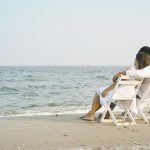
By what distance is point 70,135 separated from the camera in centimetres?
642

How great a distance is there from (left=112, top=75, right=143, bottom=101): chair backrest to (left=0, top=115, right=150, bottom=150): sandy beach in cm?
57

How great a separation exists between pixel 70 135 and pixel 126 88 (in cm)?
162

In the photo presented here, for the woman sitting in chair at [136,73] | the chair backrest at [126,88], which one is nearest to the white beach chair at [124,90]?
the chair backrest at [126,88]

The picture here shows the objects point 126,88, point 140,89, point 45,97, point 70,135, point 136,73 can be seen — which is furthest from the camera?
point 45,97

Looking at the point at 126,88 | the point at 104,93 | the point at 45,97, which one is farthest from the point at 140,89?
the point at 45,97

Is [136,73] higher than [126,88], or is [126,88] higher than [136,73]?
[136,73]

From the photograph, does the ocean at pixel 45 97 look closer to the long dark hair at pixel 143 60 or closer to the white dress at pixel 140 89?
the white dress at pixel 140 89

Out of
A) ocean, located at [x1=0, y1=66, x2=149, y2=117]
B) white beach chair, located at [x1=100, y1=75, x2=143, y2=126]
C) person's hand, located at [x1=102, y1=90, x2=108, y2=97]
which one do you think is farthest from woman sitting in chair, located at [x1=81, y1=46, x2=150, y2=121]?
ocean, located at [x1=0, y1=66, x2=149, y2=117]

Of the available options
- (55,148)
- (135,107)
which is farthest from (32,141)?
(135,107)

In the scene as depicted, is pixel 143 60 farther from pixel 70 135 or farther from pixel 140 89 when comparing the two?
pixel 70 135

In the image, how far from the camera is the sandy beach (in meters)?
5.74

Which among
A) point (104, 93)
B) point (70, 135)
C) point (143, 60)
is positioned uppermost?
point (143, 60)

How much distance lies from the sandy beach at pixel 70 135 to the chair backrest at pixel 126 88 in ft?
1.86

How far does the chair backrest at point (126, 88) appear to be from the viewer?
729 centimetres
